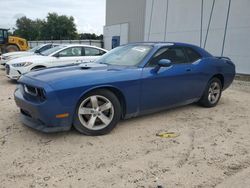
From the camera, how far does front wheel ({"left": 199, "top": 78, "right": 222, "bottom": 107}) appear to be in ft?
19.1

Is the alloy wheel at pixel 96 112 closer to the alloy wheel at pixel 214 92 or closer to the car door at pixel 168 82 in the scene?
the car door at pixel 168 82

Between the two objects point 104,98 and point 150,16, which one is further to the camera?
point 150,16

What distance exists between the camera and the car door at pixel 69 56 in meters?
9.11

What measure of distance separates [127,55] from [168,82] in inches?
37.0

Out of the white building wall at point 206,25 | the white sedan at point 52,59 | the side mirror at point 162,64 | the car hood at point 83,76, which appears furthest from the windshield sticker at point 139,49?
the white building wall at point 206,25

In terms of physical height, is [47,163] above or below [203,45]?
below

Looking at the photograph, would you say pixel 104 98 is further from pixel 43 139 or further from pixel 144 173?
pixel 144 173

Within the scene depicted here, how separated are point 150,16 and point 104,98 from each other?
1757 cm

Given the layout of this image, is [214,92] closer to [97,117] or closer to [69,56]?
[97,117]

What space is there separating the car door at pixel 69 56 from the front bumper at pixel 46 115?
530cm

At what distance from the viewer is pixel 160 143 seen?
3.88 meters

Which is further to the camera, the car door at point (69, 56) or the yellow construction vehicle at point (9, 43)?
the yellow construction vehicle at point (9, 43)

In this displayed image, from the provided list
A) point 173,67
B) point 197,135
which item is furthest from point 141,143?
point 173,67

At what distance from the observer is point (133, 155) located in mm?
3465
